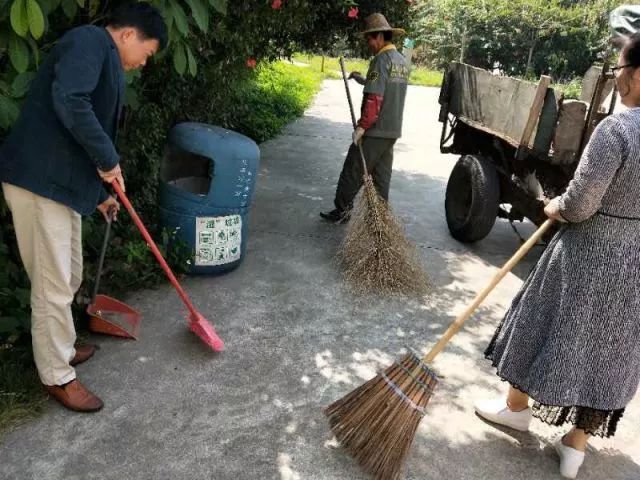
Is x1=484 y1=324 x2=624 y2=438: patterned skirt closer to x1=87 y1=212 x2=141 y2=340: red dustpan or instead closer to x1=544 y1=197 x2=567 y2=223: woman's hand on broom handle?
x1=544 y1=197 x2=567 y2=223: woman's hand on broom handle

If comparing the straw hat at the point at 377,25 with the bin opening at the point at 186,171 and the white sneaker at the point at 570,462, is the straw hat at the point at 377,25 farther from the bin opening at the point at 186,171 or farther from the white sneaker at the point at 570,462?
the white sneaker at the point at 570,462

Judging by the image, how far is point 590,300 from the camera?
228cm

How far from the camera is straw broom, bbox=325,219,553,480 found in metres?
2.39

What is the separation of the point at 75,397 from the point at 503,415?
200 cm

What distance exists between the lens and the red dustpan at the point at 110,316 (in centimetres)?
323

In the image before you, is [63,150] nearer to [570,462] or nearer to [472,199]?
[570,462]

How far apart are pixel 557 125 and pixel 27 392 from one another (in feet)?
11.3

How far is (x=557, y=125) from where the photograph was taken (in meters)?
3.82

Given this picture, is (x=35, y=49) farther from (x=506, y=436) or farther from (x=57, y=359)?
(x=506, y=436)

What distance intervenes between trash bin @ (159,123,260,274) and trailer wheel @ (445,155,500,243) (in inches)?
77.1

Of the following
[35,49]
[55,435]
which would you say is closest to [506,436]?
[55,435]

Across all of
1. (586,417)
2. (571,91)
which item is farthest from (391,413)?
A: (571,91)

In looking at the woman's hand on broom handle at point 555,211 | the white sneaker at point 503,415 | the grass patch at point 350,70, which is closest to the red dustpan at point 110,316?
the white sneaker at point 503,415

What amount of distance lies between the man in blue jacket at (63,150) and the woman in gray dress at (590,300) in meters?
1.79
